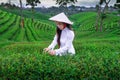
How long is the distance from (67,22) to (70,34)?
0.36 meters

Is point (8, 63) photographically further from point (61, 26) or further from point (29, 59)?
point (61, 26)

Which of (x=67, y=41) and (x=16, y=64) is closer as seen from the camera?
(x=16, y=64)

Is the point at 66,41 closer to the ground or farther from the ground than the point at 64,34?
closer to the ground

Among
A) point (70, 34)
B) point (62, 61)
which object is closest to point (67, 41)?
point (70, 34)

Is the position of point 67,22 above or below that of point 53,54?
above

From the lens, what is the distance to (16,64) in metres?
7.27

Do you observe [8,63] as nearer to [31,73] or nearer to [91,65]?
[31,73]

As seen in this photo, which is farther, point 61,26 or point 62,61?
point 61,26

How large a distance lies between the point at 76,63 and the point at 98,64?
50 cm

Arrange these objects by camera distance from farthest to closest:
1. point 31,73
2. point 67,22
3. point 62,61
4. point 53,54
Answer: point 67,22
point 53,54
point 62,61
point 31,73

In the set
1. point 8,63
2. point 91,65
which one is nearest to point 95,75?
point 91,65

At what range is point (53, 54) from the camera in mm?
8727

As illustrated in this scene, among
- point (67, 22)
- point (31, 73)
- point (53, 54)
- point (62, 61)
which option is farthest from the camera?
point (67, 22)

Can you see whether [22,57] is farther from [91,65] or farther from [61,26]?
[61,26]
